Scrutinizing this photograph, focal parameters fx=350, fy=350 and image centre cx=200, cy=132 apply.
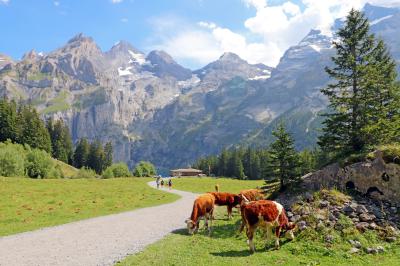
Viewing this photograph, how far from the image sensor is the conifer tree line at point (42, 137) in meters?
130

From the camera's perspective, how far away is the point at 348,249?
1934cm

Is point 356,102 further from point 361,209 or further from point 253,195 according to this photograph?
point 253,195

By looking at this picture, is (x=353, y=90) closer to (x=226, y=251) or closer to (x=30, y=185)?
(x=226, y=251)

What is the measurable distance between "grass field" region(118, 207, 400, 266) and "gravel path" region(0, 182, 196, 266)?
1.92 m

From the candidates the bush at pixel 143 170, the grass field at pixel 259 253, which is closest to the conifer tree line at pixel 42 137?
the bush at pixel 143 170

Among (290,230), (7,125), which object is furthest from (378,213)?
(7,125)

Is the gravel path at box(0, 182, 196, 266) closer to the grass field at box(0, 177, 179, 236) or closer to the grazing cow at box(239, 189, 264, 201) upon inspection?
the grass field at box(0, 177, 179, 236)

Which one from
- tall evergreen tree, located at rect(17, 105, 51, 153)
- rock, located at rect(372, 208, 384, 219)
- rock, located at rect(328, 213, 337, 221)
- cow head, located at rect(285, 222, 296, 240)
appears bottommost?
cow head, located at rect(285, 222, 296, 240)

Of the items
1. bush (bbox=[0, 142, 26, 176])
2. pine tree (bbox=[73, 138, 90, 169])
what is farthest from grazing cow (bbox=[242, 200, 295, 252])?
pine tree (bbox=[73, 138, 90, 169])

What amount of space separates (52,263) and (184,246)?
7276 millimetres

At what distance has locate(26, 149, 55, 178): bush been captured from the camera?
90.6 m

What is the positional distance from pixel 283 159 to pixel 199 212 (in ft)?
36.1

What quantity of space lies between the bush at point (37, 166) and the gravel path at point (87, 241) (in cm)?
6603

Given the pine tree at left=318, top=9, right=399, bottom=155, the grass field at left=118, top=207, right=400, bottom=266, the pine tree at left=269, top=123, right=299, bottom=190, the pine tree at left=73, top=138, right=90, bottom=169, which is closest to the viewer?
the grass field at left=118, top=207, right=400, bottom=266
